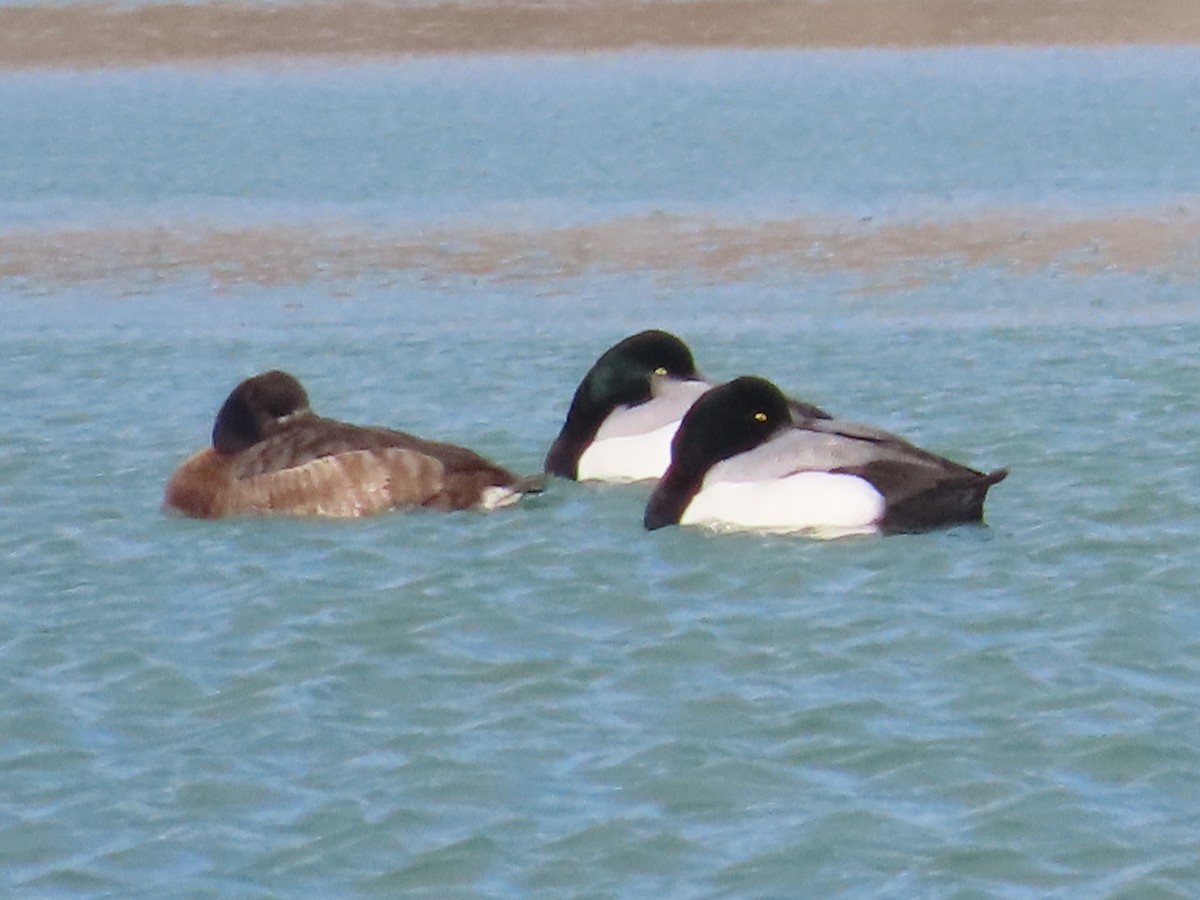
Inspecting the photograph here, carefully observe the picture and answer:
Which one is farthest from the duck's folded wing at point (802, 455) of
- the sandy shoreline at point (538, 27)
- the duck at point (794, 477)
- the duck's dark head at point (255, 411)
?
the sandy shoreline at point (538, 27)

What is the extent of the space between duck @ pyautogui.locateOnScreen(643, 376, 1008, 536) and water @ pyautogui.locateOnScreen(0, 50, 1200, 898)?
16cm

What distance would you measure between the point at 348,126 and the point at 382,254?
775 centimetres

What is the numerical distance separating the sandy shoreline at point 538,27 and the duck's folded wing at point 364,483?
22.3 metres

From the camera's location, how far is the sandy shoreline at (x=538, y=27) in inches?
1244

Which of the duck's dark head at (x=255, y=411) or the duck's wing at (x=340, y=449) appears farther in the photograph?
the duck's dark head at (x=255, y=411)

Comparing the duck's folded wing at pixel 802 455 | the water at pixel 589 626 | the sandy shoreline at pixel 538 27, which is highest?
the sandy shoreline at pixel 538 27

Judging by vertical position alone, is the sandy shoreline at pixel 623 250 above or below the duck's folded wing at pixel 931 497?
above

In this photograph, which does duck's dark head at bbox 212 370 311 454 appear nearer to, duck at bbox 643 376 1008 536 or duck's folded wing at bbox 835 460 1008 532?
duck at bbox 643 376 1008 536

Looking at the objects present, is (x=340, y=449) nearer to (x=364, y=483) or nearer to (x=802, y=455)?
(x=364, y=483)

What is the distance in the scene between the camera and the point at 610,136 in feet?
78.2

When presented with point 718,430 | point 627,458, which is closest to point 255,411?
point 627,458

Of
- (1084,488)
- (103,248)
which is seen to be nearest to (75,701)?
(1084,488)

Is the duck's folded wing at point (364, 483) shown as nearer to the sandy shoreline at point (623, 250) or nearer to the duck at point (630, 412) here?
the duck at point (630, 412)

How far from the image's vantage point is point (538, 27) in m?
32.8
